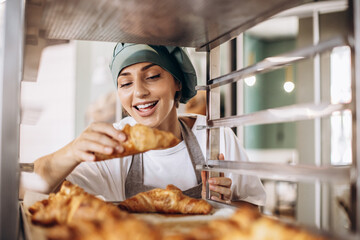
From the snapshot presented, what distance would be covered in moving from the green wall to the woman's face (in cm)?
360

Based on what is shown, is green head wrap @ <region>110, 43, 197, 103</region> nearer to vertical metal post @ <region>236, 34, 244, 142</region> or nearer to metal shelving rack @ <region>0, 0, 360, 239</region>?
metal shelving rack @ <region>0, 0, 360, 239</region>

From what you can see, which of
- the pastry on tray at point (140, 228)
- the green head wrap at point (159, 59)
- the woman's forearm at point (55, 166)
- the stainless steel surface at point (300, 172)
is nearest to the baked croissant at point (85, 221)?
the pastry on tray at point (140, 228)

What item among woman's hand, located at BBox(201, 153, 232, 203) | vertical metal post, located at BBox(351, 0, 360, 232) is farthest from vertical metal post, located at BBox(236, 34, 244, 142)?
vertical metal post, located at BBox(351, 0, 360, 232)

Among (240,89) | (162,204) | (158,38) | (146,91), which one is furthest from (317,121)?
(162,204)

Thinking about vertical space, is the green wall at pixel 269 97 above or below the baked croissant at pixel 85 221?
above

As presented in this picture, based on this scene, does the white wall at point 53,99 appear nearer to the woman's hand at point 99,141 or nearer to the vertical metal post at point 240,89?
the vertical metal post at point 240,89

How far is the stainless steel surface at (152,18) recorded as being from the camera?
41.6 inches

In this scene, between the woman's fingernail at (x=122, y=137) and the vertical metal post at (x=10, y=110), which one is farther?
the woman's fingernail at (x=122, y=137)

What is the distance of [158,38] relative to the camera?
1405 millimetres

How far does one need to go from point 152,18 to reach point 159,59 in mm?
597

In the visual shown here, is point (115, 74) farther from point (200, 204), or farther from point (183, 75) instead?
point (200, 204)

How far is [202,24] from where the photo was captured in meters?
1.25

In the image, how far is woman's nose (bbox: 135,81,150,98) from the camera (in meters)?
1.74

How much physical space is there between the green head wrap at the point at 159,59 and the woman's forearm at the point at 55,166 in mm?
576
